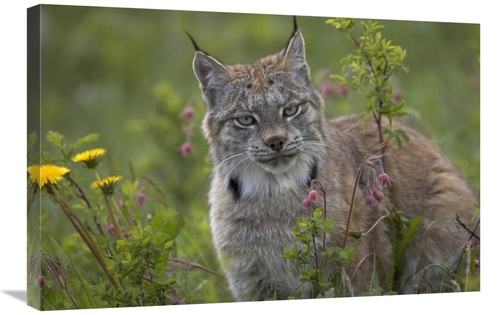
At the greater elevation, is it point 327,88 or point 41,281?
point 327,88

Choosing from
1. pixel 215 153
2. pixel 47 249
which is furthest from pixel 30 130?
pixel 215 153

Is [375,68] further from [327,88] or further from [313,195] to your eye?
[327,88]

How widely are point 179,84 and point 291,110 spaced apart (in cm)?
503

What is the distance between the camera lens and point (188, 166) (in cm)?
1052

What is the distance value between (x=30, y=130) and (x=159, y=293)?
4.97 feet

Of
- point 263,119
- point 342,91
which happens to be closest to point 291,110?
point 263,119

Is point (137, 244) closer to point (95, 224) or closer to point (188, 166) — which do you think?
point (95, 224)

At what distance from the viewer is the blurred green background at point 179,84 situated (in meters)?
9.17

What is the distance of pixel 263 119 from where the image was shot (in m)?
7.30

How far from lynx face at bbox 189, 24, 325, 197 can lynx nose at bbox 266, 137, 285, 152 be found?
1.0 inches

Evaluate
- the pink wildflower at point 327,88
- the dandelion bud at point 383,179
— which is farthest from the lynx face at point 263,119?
the pink wildflower at point 327,88

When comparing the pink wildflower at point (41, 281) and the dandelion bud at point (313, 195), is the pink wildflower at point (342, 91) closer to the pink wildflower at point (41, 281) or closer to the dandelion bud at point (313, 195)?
the dandelion bud at point (313, 195)

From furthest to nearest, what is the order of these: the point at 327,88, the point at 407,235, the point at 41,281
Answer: the point at 327,88, the point at 407,235, the point at 41,281

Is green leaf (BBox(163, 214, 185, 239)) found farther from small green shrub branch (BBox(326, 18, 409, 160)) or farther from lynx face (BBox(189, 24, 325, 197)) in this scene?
small green shrub branch (BBox(326, 18, 409, 160))
